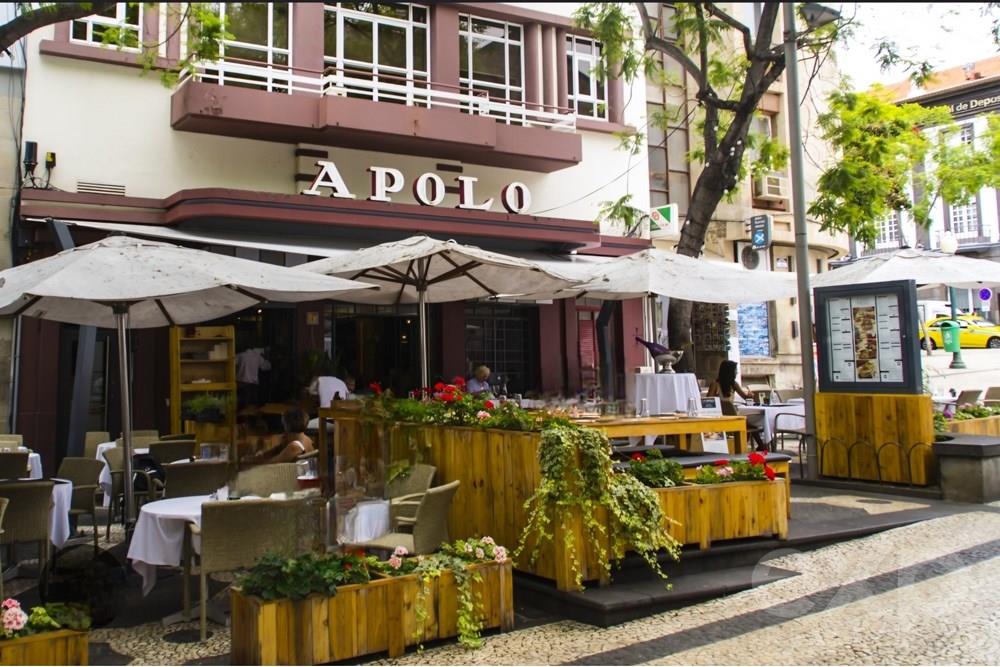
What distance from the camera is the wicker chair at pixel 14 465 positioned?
7512mm

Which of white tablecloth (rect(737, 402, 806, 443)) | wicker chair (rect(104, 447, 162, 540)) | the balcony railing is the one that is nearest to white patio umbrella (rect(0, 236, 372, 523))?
wicker chair (rect(104, 447, 162, 540))

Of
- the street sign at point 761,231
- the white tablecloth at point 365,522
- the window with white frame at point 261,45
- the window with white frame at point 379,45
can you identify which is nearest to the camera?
the white tablecloth at point 365,522

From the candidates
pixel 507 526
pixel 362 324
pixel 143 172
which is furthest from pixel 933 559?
pixel 143 172

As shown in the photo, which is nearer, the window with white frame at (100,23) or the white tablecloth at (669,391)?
the white tablecloth at (669,391)

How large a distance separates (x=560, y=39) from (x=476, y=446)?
12973 millimetres

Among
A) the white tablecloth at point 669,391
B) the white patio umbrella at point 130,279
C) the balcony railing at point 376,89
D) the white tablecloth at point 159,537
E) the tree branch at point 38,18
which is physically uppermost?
the balcony railing at point 376,89

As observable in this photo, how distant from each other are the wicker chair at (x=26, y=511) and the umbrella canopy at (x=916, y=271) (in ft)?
30.9

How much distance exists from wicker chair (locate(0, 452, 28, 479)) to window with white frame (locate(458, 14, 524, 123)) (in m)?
10.9

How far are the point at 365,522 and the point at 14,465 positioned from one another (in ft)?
12.0

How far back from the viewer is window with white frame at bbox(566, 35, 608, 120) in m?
17.7

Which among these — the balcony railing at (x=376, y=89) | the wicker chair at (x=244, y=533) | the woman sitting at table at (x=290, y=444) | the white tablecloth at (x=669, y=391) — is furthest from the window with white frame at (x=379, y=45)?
the wicker chair at (x=244, y=533)

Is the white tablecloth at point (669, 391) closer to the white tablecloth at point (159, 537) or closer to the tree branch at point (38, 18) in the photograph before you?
the white tablecloth at point (159, 537)

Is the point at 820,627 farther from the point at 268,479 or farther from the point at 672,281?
the point at 672,281

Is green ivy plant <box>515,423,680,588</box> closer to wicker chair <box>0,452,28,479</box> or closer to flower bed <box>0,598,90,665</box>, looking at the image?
flower bed <box>0,598,90,665</box>
